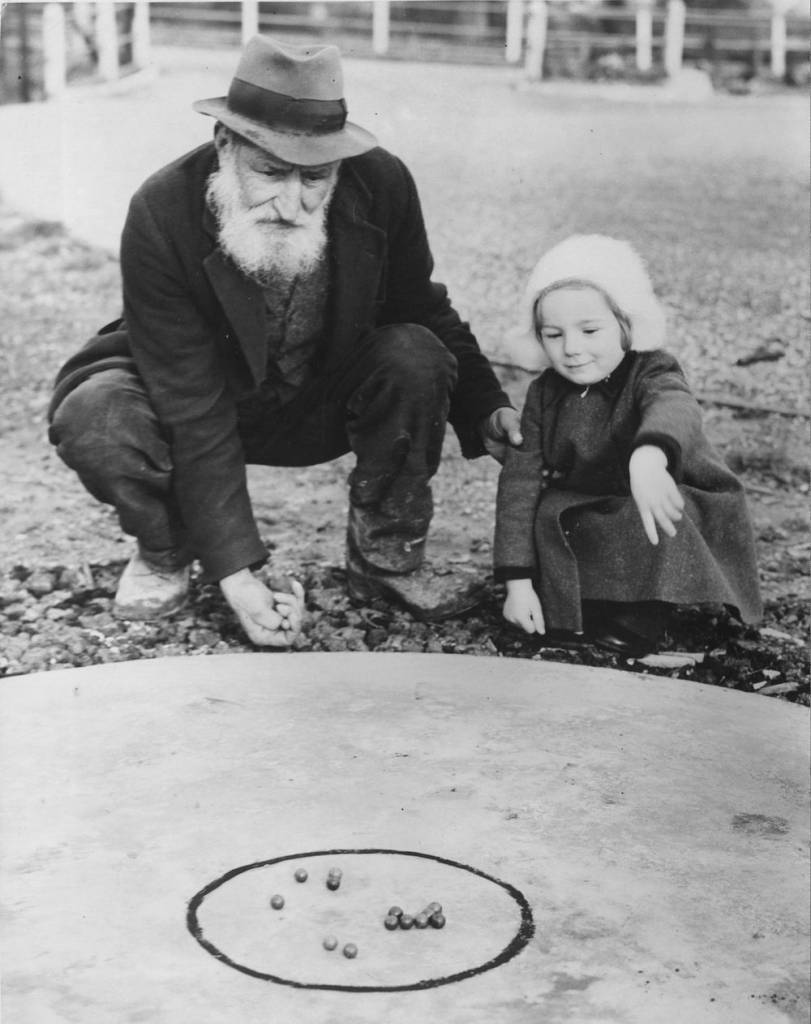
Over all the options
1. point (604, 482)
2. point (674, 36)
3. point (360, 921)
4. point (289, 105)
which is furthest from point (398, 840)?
point (674, 36)

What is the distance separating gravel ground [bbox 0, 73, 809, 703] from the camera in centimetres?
416

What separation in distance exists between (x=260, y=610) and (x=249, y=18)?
1.78 meters

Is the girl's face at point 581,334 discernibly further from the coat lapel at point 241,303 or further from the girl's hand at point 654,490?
the coat lapel at point 241,303

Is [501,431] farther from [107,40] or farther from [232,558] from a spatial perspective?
[107,40]

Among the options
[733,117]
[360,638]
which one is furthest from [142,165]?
[733,117]

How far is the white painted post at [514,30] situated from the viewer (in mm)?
4789

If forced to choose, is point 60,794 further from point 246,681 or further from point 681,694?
point 681,694

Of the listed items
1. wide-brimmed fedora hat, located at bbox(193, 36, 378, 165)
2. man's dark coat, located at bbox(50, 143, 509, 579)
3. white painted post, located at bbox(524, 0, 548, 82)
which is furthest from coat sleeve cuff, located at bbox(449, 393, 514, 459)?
white painted post, located at bbox(524, 0, 548, 82)

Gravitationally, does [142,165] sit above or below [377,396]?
above

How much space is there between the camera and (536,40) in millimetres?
5004

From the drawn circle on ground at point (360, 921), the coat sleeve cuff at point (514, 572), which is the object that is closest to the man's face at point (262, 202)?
the coat sleeve cuff at point (514, 572)

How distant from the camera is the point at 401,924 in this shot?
2.60 m

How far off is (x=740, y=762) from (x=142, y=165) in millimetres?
2481

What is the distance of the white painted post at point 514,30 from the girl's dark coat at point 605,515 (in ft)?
4.87
